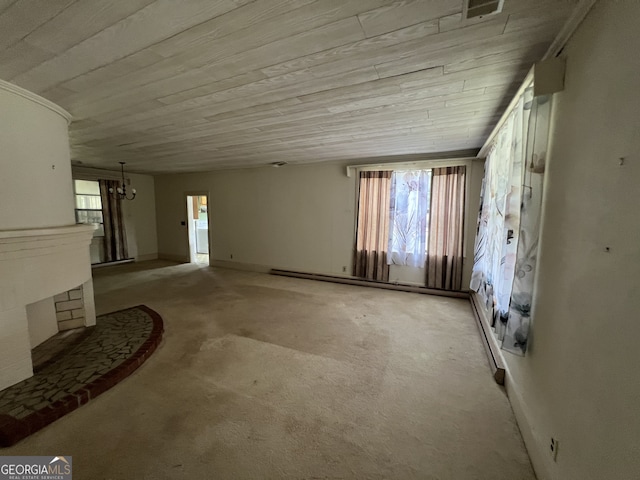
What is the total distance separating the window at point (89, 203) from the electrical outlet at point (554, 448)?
7.40 meters

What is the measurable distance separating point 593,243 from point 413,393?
1.52 meters

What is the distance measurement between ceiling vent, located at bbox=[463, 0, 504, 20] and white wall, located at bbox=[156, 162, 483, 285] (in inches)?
123

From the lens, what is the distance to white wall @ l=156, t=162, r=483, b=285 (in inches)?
190

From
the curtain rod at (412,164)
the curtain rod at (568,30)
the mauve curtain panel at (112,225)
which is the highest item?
the curtain rod at (568,30)

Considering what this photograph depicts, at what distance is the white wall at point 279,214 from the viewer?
482 centimetres

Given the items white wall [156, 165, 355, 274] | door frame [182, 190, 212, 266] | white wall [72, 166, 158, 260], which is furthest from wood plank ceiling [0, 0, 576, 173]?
white wall [72, 166, 158, 260]

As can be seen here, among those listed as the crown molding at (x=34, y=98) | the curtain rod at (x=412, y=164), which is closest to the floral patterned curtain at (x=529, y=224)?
the curtain rod at (x=412, y=164)

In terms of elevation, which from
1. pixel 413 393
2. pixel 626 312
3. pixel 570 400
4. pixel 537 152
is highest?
pixel 537 152

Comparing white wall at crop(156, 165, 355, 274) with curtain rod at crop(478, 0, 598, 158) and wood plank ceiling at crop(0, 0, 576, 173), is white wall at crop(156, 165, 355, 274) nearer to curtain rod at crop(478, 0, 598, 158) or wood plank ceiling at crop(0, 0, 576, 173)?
wood plank ceiling at crop(0, 0, 576, 173)

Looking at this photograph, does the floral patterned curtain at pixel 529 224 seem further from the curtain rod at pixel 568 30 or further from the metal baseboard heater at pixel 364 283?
the metal baseboard heater at pixel 364 283

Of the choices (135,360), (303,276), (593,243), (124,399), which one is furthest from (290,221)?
(593,243)

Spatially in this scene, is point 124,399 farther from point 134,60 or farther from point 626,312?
point 626,312

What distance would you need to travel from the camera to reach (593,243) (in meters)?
0.98

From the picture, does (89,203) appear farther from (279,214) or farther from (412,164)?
(412,164)
